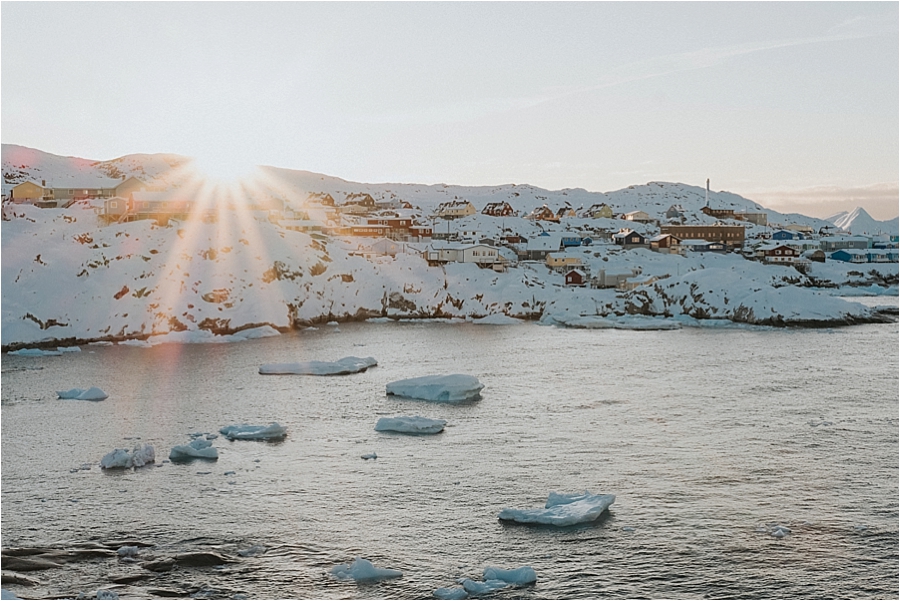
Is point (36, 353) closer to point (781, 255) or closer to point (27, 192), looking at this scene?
point (27, 192)

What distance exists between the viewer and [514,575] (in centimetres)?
1895

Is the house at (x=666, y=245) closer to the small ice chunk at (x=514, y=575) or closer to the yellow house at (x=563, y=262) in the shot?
the yellow house at (x=563, y=262)

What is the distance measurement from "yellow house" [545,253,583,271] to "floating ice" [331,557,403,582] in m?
86.0

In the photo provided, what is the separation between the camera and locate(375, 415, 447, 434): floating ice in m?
33.9

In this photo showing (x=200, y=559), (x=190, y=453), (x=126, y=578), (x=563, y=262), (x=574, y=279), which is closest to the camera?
→ (x=126, y=578)

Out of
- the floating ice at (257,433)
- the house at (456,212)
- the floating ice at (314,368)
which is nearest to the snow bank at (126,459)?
the floating ice at (257,433)

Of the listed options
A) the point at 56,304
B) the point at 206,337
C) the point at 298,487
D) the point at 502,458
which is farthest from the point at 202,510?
the point at 56,304

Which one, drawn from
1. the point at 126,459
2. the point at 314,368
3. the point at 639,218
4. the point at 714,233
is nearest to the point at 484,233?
the point at 714,233

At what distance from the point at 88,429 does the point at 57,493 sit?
9277 mm

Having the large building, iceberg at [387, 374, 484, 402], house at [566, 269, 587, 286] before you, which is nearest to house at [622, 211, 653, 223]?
the large building

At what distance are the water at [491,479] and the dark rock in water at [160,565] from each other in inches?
14.9

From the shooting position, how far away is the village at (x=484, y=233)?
94.6 meters

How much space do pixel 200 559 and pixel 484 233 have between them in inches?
4392

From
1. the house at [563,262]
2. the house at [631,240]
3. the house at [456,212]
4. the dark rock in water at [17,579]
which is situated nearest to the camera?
the dark rock in water at [17,579]
